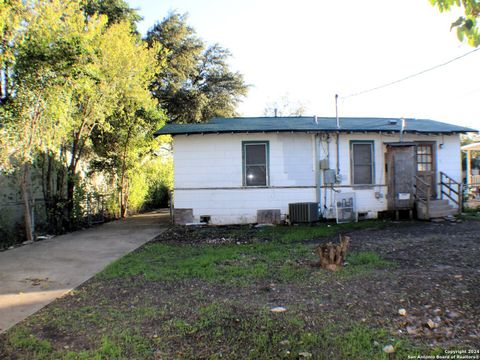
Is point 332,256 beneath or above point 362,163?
beneath

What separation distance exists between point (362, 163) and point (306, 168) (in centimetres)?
201

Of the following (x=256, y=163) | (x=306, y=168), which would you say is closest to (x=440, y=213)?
(x=306, y=168)

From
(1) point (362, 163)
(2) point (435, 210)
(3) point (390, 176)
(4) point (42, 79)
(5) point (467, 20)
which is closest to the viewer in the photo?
(5) point (467, 20)

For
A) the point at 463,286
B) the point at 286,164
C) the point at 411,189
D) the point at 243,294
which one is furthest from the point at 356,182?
the point at 243,294

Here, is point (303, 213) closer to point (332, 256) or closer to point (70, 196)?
point (332, 256)

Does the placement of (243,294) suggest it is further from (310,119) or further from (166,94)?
(166,94)

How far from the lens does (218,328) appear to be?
3156 mm

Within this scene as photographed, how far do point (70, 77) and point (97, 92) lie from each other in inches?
63.4

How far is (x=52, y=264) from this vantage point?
584 centimetres

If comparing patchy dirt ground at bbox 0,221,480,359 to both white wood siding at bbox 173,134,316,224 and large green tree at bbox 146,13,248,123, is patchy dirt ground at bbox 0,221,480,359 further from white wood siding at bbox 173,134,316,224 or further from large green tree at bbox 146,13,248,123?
large green tree at bbox 146,13,248,123

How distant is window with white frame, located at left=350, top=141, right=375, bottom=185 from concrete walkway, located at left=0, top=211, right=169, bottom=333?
665 cm

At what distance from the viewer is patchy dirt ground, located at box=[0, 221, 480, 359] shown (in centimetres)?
286

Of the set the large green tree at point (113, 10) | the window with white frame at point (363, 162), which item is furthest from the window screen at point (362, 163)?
the large green tree at point (113, 10)

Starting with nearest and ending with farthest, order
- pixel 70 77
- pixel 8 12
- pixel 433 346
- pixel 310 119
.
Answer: pixel 433 346
pixel 8 12
pixel 70 77
pixel 310 119
